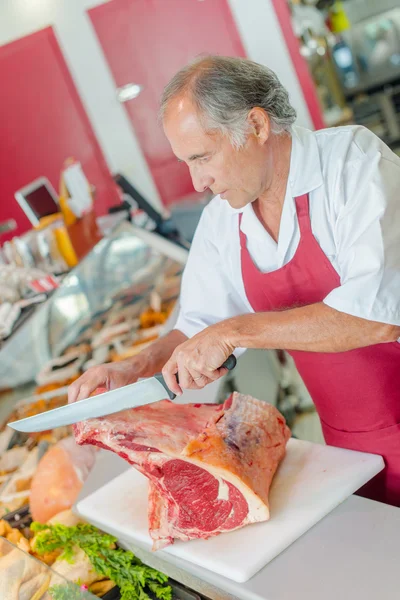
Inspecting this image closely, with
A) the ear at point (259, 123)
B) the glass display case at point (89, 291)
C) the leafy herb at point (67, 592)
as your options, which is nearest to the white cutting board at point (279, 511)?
the leafy herb at point (67, 592)

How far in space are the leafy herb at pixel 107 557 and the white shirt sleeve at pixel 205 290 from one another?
27.6 inches

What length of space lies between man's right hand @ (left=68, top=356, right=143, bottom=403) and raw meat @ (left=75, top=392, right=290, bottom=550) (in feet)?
A: 0.52

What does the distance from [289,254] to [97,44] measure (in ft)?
22.1

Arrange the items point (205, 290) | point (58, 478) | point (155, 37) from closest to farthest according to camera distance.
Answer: point (205, 290) → point (58, 478) → point (155, 37)

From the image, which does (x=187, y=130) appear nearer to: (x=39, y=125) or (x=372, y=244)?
(x=372, y=244)

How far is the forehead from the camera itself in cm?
165

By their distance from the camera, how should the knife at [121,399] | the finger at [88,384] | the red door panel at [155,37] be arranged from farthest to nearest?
the red door panel at [155,37], the finger at [88,384], the knife at [121,399]

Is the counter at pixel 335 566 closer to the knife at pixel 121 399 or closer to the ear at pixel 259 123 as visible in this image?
the knife at pixel 121 399

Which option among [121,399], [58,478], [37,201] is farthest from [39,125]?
[121,399]

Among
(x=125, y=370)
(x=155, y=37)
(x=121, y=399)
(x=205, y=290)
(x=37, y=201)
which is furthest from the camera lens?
(x=155, y=37)

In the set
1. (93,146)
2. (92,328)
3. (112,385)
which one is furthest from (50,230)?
(93,146)

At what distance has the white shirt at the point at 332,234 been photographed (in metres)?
1.56

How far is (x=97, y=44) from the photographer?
309 inches

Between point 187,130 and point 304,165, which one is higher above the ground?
point 187,130
